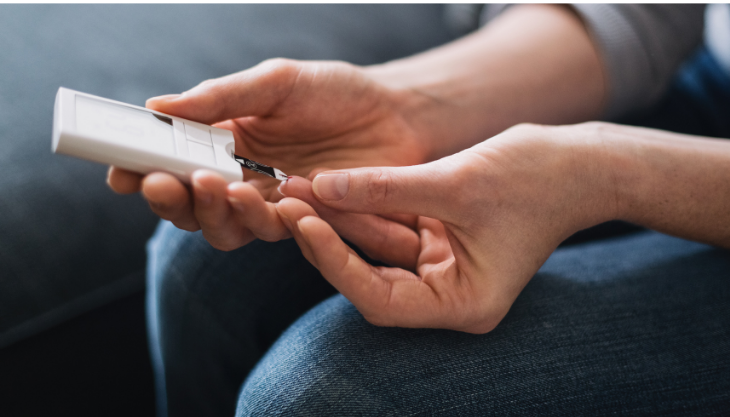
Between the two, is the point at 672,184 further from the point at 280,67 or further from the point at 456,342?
the point at 280,67

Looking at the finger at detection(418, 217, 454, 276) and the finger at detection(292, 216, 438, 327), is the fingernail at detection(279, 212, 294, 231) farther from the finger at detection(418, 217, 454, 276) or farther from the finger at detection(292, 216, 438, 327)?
the finger at detection(418, 217, 454, 276)

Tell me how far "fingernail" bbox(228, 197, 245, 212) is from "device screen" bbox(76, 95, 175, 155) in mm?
76

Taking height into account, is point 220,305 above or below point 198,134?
below

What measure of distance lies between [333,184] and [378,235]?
0.42 feet

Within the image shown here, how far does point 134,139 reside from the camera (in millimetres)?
414

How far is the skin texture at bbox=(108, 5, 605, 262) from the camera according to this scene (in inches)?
17.3

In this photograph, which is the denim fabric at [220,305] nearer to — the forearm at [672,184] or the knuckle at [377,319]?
the knuckle at [377,319]

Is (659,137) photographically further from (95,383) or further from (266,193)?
(95,383)

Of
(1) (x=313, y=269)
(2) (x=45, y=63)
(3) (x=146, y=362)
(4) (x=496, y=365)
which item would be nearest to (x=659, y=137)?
(4) (x=496, y=365)

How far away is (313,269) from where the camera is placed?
63 centimetres

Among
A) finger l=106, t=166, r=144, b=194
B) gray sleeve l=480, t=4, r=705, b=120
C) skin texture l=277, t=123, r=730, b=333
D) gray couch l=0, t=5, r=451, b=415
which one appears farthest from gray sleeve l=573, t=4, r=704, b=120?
finger l=106, t=166, r=144, b=194

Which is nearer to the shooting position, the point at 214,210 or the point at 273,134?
the point at 214,210

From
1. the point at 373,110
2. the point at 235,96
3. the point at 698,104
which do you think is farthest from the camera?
the point at 698,104

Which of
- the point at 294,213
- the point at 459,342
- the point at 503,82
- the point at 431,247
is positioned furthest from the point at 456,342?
the point at 503,82
